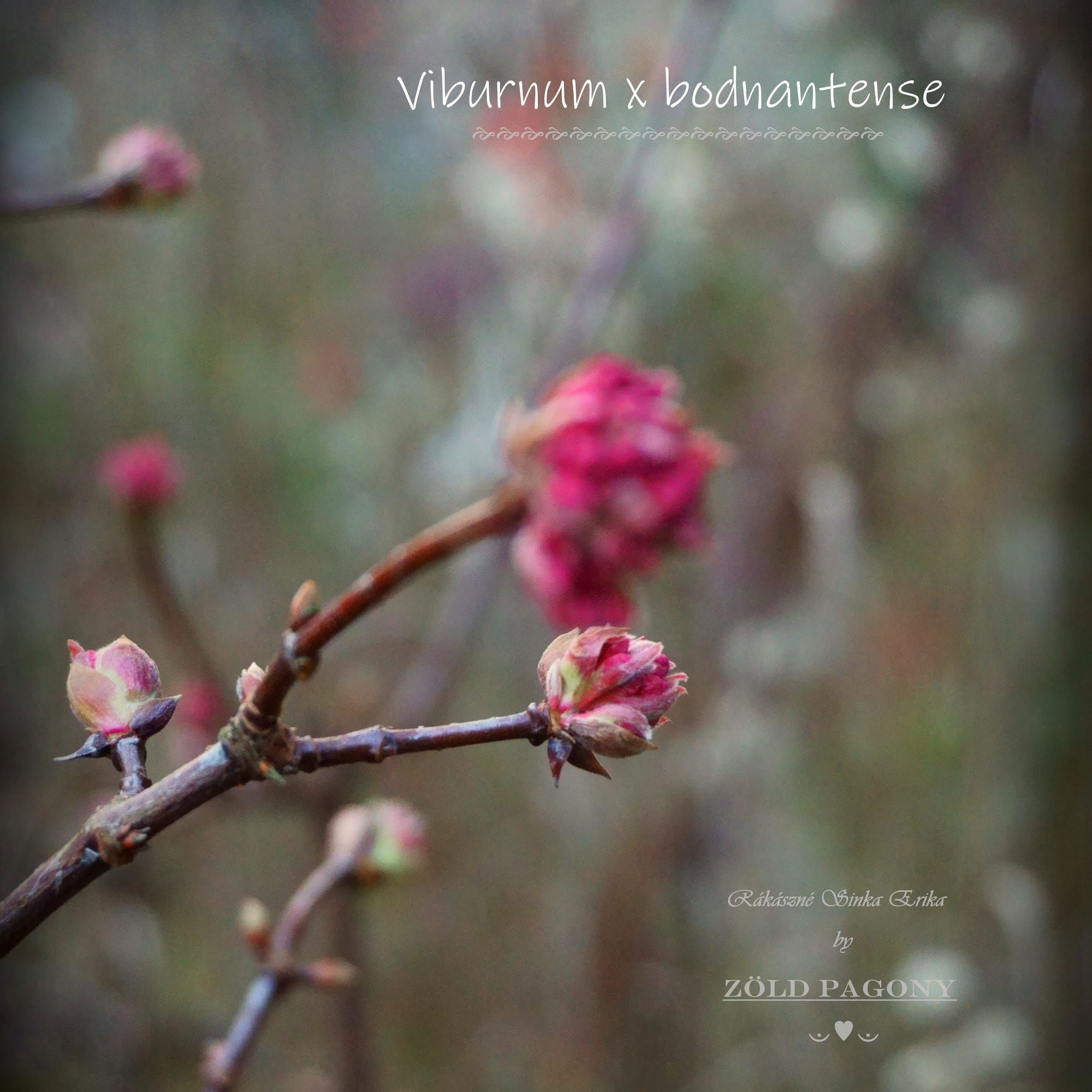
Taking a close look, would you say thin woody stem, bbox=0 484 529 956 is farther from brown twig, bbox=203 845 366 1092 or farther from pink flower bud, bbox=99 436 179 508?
pink flower bud, bbox=99 436 179 508

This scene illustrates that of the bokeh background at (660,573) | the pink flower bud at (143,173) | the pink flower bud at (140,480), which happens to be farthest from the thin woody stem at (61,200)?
the bokeh background at (660,573)

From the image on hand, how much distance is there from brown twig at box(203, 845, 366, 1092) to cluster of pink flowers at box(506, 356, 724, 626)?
12 centimetres

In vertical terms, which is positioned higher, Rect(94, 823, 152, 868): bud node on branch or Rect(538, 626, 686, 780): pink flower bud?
Rect(538, 626, 686, 780): pink flower bud

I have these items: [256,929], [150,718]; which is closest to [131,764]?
[150,718]

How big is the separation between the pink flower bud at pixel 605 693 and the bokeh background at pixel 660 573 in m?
0.41

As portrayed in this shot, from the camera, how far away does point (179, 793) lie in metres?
0.15

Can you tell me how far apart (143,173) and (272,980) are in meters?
0.26

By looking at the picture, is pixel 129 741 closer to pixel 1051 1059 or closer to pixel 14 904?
pixel 14 904

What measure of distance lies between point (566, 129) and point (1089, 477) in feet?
1.44

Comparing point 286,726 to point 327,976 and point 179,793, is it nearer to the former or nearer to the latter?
point 179,793

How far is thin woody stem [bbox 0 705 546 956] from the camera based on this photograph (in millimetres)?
142

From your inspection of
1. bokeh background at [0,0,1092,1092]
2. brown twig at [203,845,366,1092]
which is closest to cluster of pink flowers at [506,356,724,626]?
brown twig at [203,845,366,1092]

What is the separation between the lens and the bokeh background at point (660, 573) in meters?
0.60

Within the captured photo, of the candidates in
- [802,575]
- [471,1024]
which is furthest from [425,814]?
[802,575]
